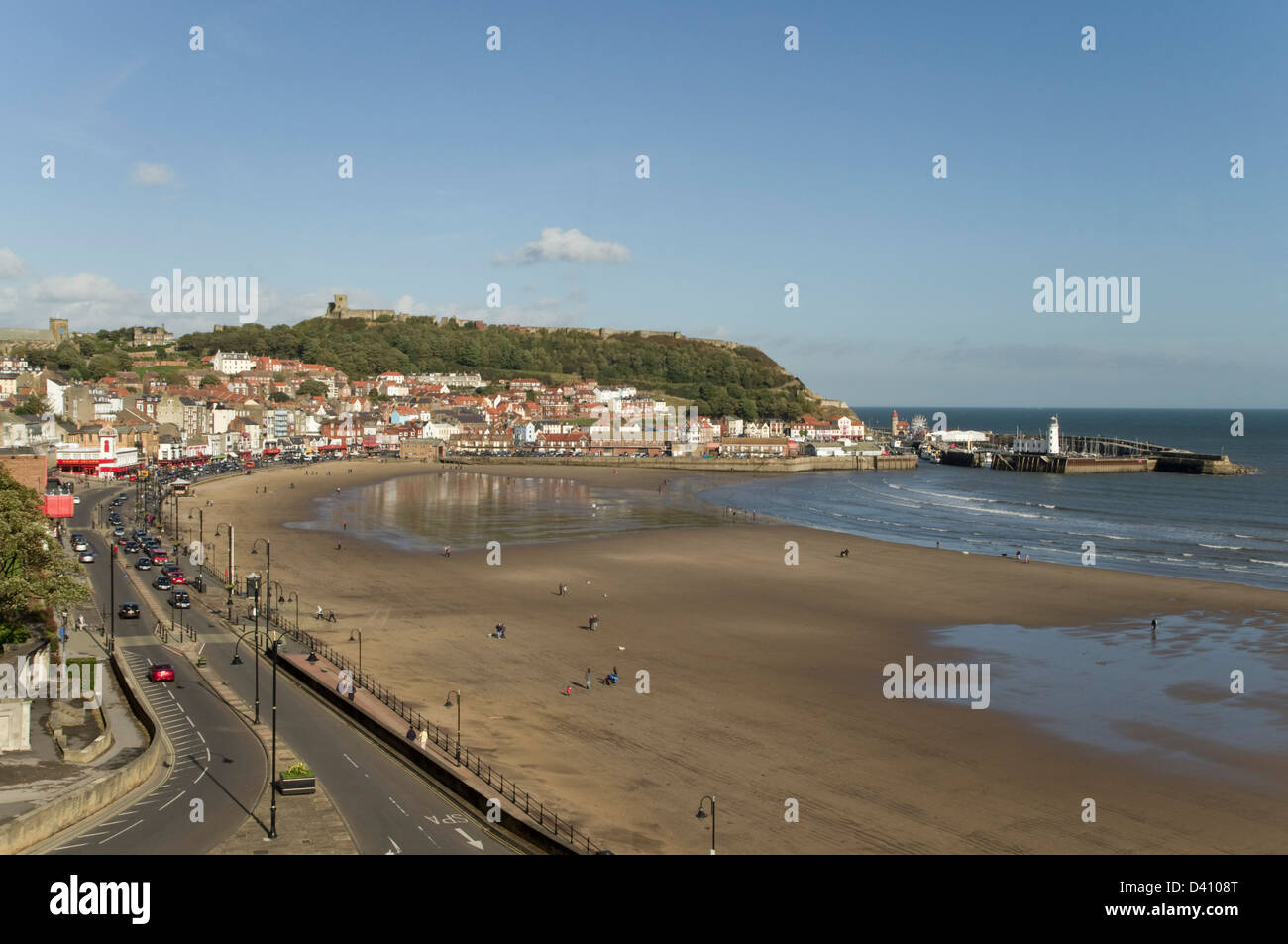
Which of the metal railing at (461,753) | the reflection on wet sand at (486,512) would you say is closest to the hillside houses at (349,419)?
the reflection on wet sand at (486,512)

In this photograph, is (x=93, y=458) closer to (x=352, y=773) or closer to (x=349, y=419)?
(x=349, y=419)

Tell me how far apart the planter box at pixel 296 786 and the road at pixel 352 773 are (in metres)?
0.46

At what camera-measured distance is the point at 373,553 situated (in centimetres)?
5334

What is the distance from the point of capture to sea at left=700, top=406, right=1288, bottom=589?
180 ft

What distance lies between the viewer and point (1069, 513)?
76188 millimetres

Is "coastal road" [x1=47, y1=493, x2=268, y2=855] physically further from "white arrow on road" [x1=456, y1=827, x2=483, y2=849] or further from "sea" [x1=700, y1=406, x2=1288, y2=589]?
"sea" [x1=700, y1=406, x2=1288, y2=589]

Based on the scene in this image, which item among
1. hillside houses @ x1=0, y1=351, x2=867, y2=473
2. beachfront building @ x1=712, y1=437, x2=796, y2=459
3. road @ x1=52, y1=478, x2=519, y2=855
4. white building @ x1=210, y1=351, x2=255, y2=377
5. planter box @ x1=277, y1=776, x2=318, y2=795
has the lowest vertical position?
road @ x1=52, y1=478, x2=519, y2=855

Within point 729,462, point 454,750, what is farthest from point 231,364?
point 454,750

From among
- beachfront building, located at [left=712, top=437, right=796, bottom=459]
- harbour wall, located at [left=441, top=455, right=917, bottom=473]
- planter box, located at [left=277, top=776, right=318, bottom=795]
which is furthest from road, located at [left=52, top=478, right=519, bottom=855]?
beachfront building, located at [left=712, top=437, right=796, bottom=459]

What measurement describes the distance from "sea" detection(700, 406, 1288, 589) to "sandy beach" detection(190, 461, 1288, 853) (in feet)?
20.2

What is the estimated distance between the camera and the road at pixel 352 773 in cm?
1716

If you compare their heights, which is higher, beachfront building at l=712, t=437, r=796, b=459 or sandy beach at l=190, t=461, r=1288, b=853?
beachfront building at l=712, t=437, r=796, b=459
